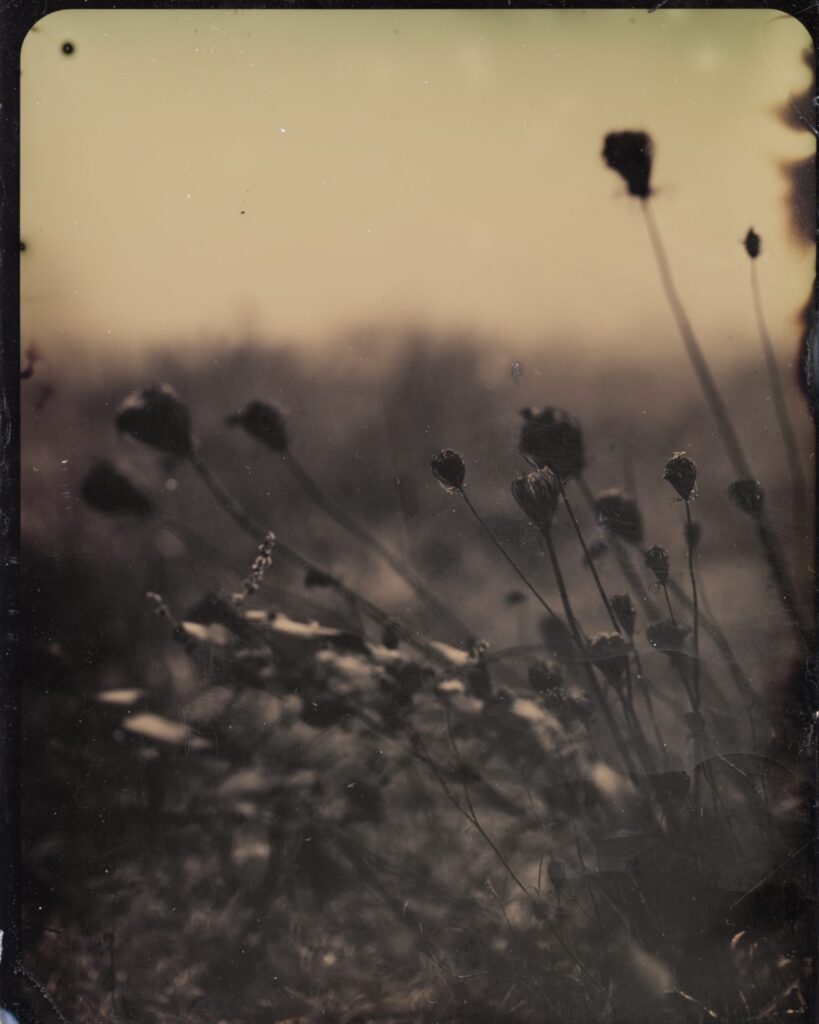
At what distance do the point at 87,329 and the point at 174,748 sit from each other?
739 millimetres

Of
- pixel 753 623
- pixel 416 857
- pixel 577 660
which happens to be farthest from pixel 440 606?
pixel 753 623

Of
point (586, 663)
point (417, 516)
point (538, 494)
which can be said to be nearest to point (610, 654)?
point (586, 663)

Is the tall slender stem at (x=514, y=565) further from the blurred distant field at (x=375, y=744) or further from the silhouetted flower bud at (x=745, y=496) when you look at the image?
the silhouetted flower bud at (x=745, y=496)

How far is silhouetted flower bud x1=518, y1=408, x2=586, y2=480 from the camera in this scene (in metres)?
1.19

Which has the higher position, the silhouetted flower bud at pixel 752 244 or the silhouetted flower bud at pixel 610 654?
the silhouetted flower bud at pixel 752 244

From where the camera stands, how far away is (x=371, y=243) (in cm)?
118

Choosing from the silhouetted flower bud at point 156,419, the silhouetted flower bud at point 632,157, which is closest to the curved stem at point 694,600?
the silhouetted flower bud at point 632,157

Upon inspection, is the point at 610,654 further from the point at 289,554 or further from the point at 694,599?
the point at 289,554

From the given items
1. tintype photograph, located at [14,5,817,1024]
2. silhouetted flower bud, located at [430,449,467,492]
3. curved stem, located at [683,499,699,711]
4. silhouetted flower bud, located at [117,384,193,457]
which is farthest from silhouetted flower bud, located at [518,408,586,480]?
silhouetted flower bud, located at [117,384,193,457]

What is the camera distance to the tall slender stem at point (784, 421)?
1196 mm

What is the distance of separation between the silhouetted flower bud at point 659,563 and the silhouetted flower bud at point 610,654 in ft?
0.41

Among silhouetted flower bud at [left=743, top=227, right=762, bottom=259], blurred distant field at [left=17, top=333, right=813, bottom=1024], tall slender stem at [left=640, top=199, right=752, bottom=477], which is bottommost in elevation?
blurred distant field at [left=17, top=333, right=813, bottom=1024]

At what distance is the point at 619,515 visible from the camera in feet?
3.92

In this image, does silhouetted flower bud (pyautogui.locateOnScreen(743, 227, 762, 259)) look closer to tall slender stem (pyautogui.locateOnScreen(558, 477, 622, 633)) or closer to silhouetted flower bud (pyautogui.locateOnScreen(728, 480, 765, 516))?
silhouetted flower bud (pyautogui.locateOnScreen(728, 480, 765, 516))
